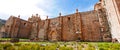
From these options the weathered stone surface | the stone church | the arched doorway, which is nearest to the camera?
the stone church

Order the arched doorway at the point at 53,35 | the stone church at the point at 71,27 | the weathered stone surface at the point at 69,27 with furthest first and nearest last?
the arched doorway at the point at 53,35
the weathered stone surface at the point at 69,27
the stone church at the point at 71,27

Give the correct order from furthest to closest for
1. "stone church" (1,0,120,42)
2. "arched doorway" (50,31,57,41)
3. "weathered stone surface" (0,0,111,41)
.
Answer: "arched doorway" (50,31,57,41), "weathered stone surface" (0,0,111,41), "stone church" (1,0,120,42)

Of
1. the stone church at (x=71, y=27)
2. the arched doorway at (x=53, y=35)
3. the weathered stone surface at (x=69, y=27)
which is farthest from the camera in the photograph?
the arched doorway at (x=53, y=35)

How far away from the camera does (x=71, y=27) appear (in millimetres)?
21375

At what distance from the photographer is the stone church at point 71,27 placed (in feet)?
53.1

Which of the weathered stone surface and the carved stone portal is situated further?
the carved stone portal

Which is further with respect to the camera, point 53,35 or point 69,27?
point 53,35

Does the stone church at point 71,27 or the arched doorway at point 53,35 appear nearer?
the stone church at point 71,27

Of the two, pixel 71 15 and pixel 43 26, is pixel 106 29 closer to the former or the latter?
pixel 71 15

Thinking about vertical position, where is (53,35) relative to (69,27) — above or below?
below

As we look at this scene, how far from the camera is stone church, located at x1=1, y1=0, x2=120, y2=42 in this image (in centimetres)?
1618

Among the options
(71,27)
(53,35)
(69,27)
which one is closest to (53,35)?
(53,35)

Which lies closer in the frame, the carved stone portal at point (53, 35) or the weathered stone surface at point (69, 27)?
the weathered stone surface at point (69, 27)

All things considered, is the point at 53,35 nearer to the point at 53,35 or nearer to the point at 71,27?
the point at 53,35
